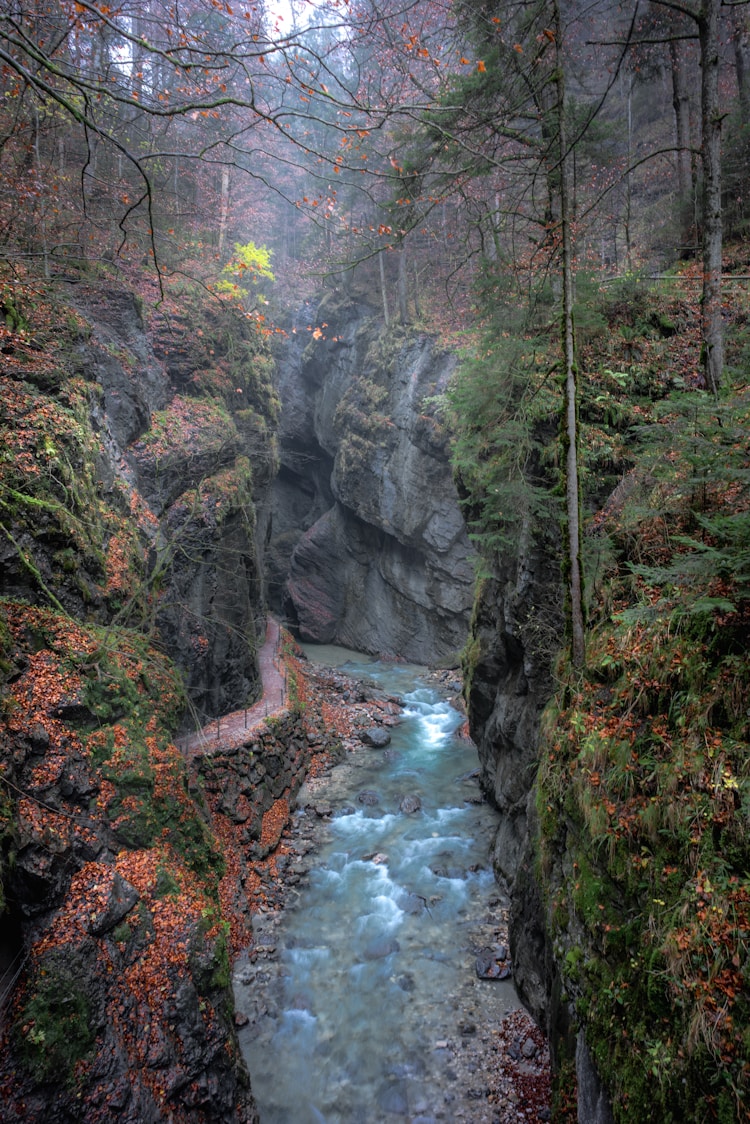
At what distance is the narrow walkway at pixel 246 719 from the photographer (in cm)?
1170

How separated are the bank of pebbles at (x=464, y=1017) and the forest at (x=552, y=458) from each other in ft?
2.17

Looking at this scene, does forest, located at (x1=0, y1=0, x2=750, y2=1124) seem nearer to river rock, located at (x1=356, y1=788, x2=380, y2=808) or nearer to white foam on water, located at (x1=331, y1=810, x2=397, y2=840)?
white foam on water, located at (x1=331, y1=810, x2=397, y2=840)

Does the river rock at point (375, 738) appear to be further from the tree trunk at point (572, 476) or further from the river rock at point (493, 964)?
the tree trunk at point (572, 476)

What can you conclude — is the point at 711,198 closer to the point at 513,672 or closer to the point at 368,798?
the point at 513,672

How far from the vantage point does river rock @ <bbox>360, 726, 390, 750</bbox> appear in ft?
53.0

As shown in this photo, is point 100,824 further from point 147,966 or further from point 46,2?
point 46,2

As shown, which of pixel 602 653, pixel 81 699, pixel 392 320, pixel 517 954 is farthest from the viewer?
pixel 392 320

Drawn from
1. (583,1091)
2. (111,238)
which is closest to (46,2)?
(111,238)

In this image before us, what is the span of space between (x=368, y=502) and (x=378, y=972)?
19457mm

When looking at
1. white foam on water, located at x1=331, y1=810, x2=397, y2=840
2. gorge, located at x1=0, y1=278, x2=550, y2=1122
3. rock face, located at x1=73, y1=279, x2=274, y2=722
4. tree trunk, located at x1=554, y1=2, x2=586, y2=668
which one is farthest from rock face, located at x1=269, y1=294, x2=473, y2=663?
tree trunk, located at x1=554, y1=2, x2=586, y2=668

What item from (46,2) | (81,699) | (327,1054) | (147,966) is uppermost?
(46,2)

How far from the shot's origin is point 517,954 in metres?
7.82

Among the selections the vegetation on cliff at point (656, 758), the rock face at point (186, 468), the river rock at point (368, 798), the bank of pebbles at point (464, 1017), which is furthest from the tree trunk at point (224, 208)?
the bank of pebbles at point (464, 1017)

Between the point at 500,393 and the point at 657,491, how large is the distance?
11.2 ft
